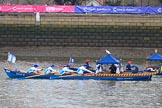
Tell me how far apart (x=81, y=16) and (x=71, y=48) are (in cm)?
385

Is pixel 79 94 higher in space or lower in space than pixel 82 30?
lower

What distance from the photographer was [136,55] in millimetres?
60375

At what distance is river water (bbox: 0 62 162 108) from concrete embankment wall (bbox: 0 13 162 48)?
18615 millimetres

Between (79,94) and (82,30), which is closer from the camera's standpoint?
(79,94)

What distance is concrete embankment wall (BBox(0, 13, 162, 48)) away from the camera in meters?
61.7

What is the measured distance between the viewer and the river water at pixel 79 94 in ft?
102

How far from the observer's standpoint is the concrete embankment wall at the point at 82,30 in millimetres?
61719

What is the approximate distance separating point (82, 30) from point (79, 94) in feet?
91.4

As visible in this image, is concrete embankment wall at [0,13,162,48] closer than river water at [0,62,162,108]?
No

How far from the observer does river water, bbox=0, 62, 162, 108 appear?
31141mm

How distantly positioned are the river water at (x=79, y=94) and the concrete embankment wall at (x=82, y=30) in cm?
1861

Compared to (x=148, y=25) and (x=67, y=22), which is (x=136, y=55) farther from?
(x=67, y=22)

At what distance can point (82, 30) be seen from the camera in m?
62.3

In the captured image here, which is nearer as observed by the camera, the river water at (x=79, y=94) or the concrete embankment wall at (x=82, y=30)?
the river water at (x=79, y=94)
